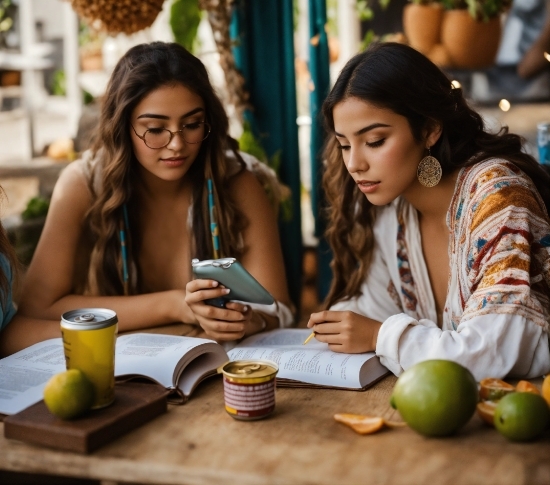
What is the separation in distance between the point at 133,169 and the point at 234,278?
2.69ft

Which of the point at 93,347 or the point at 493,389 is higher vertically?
the point at 93,347

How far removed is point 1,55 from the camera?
560 centimetres

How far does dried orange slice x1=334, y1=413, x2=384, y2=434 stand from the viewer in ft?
4.51

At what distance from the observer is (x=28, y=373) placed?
168 centimetres

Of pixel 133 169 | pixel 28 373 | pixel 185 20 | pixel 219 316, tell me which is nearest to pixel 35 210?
pixel 185 20

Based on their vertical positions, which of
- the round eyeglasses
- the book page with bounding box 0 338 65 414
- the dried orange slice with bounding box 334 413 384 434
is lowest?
the dried orange slice with bounding box 334 413 384 434

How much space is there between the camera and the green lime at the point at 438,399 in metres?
1.31

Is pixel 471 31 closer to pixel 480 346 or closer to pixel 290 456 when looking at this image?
pixel 480 346

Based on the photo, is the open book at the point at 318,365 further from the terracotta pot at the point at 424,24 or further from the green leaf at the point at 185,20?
the terracotta pot at the point at 424,24

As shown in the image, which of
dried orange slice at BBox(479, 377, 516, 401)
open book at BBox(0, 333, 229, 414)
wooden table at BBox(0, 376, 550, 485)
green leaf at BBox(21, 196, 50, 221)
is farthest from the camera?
green leaf at BBox(21, 196, 50, 221)

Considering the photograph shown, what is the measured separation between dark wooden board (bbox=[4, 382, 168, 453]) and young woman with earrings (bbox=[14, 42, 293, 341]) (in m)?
0.60

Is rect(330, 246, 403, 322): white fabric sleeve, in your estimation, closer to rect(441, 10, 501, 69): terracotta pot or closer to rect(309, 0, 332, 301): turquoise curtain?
rect(309, 0, 332, 301): turquoise curtain

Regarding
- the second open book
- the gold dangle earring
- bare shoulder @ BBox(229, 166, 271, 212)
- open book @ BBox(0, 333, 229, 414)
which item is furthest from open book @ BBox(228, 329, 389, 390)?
bare shoulder @ BBox(229, 166, 271, 212)

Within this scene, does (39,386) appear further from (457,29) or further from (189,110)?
(457,29)
